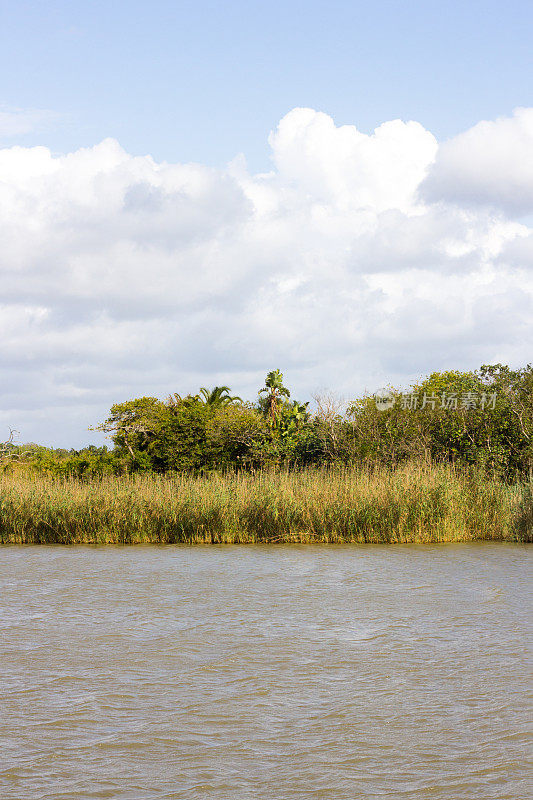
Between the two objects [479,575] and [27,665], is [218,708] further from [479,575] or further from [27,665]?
[479,575]

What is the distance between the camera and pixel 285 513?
15.1 m

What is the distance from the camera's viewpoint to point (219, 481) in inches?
658

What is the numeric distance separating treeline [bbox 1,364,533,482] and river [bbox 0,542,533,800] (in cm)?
1129

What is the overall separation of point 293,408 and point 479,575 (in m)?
17.6

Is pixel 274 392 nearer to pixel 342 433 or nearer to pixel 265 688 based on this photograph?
pixel 342 433

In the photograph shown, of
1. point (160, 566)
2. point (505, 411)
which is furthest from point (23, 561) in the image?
point (505, 411)

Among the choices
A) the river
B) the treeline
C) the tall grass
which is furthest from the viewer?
the treeline

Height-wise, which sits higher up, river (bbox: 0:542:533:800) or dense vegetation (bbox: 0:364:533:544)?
dense vegetation (bbox: 0:364:533:544)

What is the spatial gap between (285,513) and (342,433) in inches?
327

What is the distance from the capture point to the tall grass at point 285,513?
49.0 ft

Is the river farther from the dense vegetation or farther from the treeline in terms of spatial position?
the treeline

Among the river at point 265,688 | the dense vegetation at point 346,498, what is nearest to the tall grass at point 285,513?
the dense vegetation at point 346,498

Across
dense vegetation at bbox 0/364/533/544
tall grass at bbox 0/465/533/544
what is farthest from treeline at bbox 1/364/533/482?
tall grass at bbox 0/465/533/544

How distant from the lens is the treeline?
2166 centimetres
